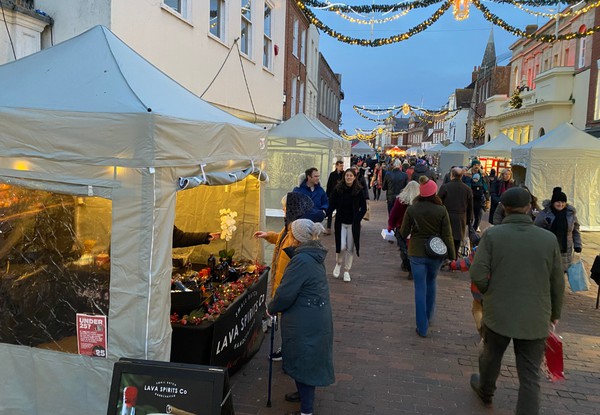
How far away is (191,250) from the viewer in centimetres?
665

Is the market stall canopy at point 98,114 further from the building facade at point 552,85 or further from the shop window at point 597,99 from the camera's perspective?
the shop window at point 597,99

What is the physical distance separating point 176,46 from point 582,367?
7632 mm

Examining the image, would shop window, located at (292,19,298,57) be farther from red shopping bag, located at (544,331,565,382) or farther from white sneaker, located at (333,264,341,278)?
red shopping bag, located at (544,331,565,382)

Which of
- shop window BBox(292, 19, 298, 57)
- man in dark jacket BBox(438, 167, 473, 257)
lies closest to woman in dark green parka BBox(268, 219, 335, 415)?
man in dark jacket BBox(438, 167, 473, 257)

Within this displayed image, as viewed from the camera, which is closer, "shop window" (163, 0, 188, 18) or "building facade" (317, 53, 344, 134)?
"shop window" (163, 0, 188, 18)

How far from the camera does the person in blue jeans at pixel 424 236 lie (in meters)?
5.81

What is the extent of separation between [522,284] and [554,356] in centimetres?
89

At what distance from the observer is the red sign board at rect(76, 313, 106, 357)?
3.48 m

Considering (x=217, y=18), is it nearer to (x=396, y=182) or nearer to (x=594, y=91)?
(x=396, y=182)

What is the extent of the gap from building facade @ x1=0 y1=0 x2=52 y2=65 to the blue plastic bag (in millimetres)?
7671

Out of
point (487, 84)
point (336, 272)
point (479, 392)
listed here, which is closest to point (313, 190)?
point (336, 272)

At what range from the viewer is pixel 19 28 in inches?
239

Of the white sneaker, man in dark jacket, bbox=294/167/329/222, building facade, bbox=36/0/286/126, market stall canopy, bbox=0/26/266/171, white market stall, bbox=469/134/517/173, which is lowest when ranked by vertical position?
the white sneaker

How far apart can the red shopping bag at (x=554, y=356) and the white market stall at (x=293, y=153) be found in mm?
10051
